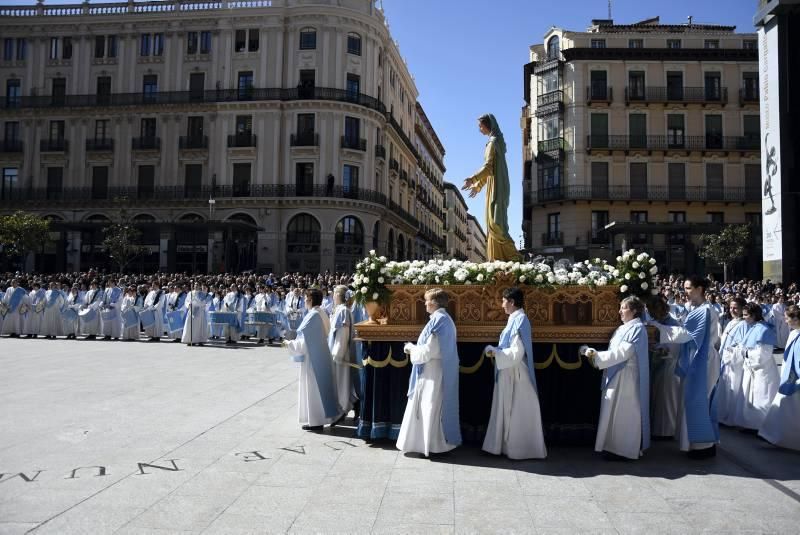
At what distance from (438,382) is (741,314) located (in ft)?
17.5

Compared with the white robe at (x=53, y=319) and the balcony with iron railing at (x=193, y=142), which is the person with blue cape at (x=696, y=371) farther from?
the balcony with iron railing at (x=193, y=142)

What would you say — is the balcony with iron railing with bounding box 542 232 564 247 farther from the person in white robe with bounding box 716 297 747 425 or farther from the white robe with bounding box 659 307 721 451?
the white robe with bounding box 659 307 721 451

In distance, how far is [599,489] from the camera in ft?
17.9

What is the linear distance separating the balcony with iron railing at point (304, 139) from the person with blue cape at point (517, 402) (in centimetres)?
3387

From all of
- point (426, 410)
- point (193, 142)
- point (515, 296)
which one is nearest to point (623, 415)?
point (515, 296)

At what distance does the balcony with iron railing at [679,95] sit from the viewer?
38500mm

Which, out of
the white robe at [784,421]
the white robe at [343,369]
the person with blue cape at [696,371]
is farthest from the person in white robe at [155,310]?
the white robe at [784,421]

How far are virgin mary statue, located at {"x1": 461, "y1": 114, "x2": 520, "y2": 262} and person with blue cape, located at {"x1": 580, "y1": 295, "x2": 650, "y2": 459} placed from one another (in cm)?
252

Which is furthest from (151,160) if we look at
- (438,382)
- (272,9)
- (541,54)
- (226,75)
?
(438,382)

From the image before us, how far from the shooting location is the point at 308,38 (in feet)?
129

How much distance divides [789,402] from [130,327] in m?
17.9

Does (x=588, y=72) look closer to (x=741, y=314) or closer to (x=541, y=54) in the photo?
(x=541, y=54)

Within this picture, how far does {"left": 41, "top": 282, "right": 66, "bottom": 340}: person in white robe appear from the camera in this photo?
1959cm

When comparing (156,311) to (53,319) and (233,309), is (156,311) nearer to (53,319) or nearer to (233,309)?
(233,309)
